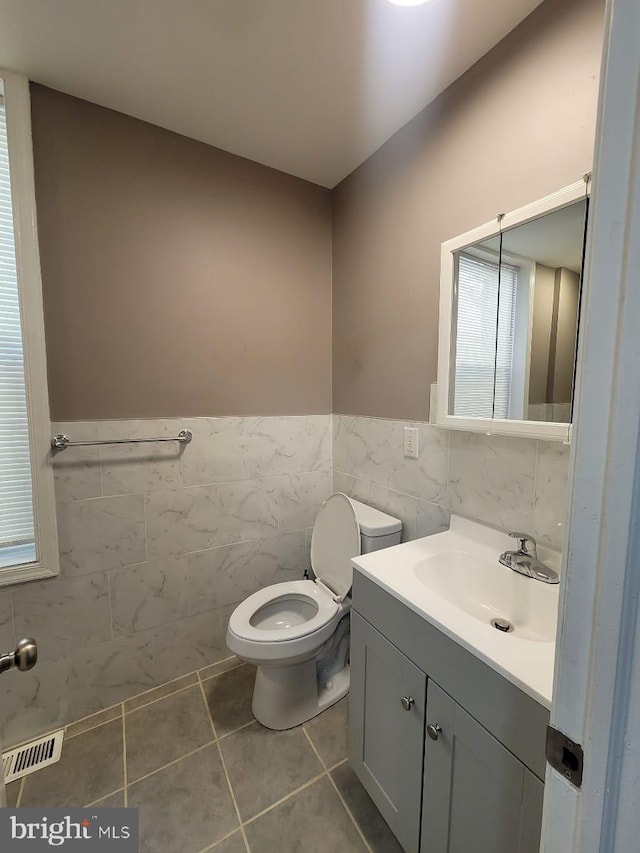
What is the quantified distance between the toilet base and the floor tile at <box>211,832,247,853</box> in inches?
14.5

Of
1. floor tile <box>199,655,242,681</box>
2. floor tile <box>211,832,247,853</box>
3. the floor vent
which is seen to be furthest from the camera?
floor tile <box>199,655,242,681</box>

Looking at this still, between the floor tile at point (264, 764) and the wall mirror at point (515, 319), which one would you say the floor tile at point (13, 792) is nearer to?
the floor tile at point (264, 764)

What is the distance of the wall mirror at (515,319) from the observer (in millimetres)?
959

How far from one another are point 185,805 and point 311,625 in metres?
0.68

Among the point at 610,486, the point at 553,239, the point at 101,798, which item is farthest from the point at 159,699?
the point at 553,239

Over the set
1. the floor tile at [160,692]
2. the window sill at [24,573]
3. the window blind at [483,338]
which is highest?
the window blind at [483,338]

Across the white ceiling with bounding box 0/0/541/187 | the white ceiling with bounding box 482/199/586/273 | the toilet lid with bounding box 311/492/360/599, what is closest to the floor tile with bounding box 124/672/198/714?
the toilet lid with bounding box 311/492/360/599

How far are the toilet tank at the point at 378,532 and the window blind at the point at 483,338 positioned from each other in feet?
1.96

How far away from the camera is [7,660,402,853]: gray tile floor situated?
43.3 inches

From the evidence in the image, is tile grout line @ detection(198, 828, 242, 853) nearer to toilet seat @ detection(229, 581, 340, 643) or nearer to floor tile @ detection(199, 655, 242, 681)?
toilet seat @ detection(229, 581, 340, 643)

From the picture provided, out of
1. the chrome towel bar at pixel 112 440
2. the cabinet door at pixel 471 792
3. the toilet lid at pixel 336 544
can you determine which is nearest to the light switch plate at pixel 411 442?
the toilet lid at pixel 336 544

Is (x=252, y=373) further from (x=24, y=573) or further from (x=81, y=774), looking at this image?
(x=81, y=774)

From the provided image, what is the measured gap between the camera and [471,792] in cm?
77

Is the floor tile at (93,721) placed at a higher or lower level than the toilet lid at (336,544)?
lower
